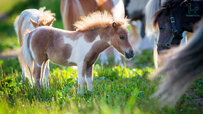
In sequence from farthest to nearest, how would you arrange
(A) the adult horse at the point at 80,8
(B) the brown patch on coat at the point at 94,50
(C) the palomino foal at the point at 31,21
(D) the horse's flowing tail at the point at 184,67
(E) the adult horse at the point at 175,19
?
(A) the adult horse at the point at 80,8 → (C) the palomino foal at the point at 31,21 → (E) the adult horse at the point at 175,19 → (B) the brown patch on coat at the point at 94,50 → (D) the horse's flowing tail at the point at 184,67

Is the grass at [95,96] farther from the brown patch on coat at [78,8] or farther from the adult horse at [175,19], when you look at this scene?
the brown patch on coat at [78,8]

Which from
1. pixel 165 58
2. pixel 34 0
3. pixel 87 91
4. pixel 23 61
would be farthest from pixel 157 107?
pixel 34 0

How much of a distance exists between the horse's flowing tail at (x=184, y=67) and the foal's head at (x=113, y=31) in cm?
107

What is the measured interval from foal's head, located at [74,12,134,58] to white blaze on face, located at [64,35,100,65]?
15 cm

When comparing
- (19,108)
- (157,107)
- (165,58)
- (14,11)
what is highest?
(14,11)

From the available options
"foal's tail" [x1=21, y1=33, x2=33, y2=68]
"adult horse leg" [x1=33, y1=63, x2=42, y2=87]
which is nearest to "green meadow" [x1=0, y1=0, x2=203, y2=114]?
"adult horse leg" [x1=33, y1=63, x2=42, y2=87]

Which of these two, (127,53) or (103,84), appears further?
(103,84)

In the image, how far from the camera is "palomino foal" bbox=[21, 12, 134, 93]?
404 centimetres

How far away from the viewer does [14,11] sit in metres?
20.6

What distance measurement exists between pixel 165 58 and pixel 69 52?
171 cm

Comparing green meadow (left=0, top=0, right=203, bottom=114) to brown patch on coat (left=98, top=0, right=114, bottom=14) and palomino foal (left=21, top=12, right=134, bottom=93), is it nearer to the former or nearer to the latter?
palomino foal (left=21, top=12, right=134, bottom=93)

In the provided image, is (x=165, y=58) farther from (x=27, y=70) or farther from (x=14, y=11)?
(x=14, y=11)

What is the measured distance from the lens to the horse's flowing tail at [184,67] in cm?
293

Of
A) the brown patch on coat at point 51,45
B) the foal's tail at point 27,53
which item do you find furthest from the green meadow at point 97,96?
the brown patch on coat at point 51,45
